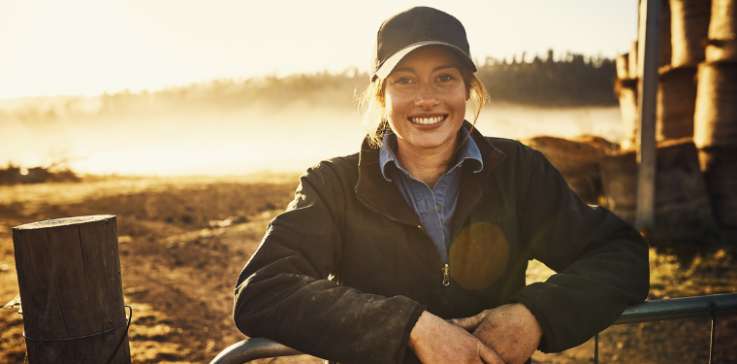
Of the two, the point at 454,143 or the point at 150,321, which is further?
the point at 150,321

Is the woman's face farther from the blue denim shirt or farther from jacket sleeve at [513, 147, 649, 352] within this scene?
jacket sleeve at [513, 147, 649, 352]

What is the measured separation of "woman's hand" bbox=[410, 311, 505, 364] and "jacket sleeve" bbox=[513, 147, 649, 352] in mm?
221

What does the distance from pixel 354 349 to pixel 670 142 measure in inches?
277

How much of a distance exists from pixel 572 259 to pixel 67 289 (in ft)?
5.53

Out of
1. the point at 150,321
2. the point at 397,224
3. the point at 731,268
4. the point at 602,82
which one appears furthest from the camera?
the point at 602,82

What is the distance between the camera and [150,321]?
465cm

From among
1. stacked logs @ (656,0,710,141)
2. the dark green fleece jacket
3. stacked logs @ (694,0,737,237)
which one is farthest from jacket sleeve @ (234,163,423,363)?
stacked logs @ (656,0,710,141)

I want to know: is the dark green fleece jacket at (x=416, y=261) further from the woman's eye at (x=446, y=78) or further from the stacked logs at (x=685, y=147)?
the stacked logs at (x=685, y=147)

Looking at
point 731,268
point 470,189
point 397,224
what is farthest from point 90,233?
point 731,268

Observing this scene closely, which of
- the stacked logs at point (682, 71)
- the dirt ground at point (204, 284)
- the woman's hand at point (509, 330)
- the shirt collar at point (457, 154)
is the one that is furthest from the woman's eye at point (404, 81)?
the stacked logs at point (682, 71)

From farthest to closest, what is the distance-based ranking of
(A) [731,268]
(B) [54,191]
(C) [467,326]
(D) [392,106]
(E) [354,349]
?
(B) [54,191] < (A) [731,268] < (D) [392,106] < (C) [467,326] < (E) [354,349]

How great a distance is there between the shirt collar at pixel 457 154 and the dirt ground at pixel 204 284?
2.82 meters

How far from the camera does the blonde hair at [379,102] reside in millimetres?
1881

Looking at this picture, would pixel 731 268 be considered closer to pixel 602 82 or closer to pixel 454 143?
pixel 454 143
